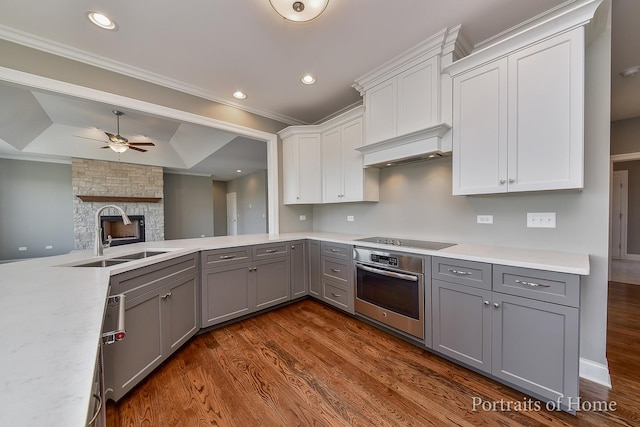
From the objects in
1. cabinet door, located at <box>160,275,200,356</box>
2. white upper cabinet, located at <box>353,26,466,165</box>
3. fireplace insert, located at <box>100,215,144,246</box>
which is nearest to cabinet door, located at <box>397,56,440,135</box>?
white upper cabinet, located at <box>353,26,466,165</box>

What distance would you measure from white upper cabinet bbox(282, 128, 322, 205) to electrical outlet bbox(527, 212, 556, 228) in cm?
231

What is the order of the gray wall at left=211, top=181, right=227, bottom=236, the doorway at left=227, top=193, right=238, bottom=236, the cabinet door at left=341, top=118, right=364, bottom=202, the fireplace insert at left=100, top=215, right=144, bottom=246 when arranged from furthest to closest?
1. the gray wall at left=211, top=181, right=227, bottom=236
2. the doorway at left=227, top=193, right=238, bottom=236
3. the fireplace insert at left=100, top=215, right=144, bottom=246
4. the cabinet door at left=341, top=118, right=364, bottom=202

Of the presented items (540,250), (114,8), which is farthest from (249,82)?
(540,250)

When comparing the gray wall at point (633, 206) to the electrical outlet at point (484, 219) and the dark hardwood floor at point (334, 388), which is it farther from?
the electrical outlet at point (484, 219)

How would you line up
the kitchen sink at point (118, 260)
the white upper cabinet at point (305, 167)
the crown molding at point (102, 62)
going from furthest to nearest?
the white upper cabinet at point (305, 167) < the crown molding at point (102, 62) < the kitchen sink at point (118, 260)

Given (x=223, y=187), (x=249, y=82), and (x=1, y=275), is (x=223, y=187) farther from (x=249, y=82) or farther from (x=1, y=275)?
(x=1, y=275)

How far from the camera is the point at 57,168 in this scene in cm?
627

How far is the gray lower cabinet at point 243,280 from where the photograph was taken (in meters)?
2.52

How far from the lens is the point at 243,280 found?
2738 millimetres

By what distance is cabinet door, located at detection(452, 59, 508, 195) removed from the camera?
75.5 inches

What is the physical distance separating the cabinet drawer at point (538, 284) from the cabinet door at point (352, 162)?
1658mm

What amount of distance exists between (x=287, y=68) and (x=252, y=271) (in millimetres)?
2221

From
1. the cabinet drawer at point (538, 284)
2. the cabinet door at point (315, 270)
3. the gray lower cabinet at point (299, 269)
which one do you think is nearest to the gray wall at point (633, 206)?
the cabinet drawer at point (538, 284)

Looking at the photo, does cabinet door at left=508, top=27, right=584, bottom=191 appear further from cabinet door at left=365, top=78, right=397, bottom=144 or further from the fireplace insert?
the fireplace insert
